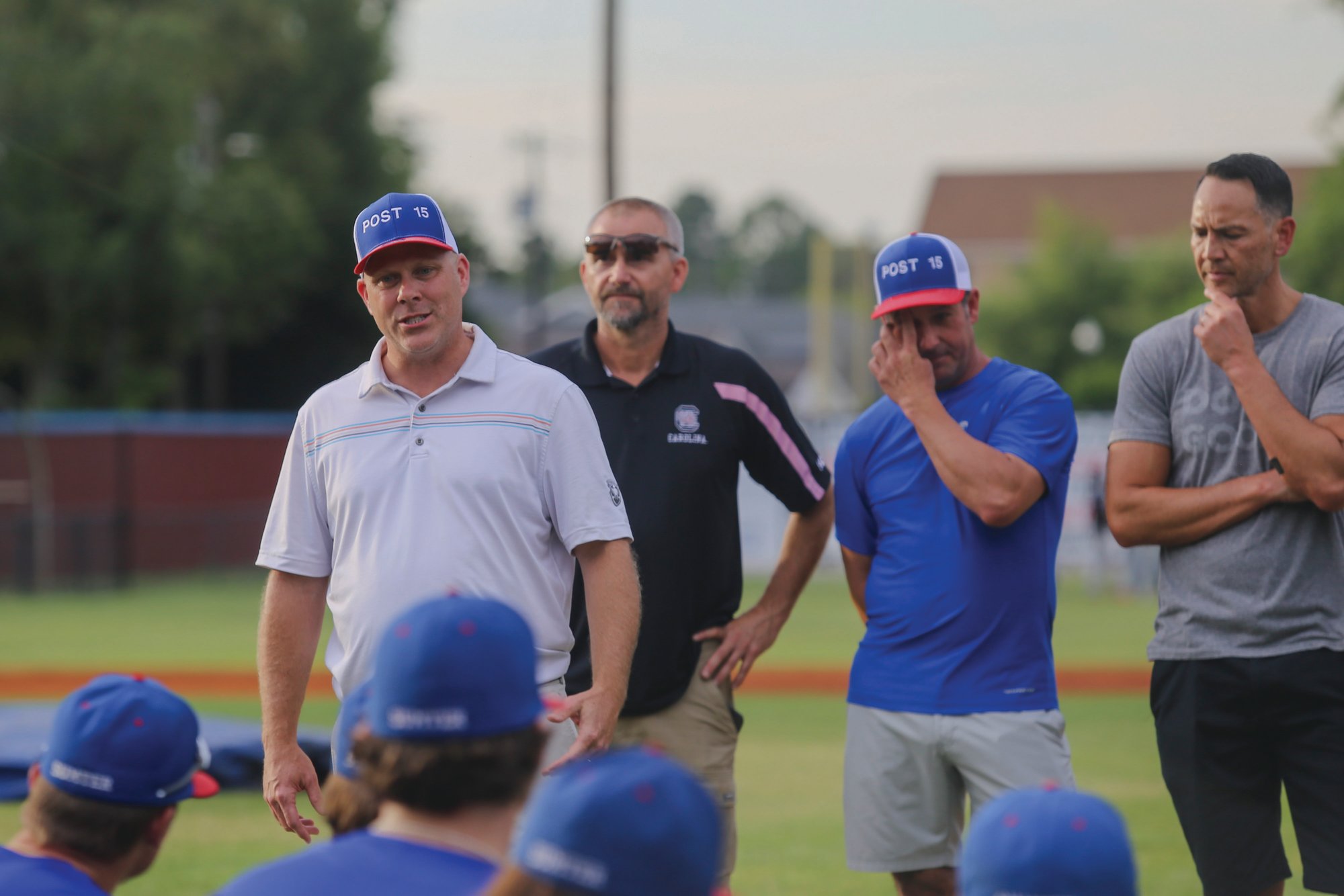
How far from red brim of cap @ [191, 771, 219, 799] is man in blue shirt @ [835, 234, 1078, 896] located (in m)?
2.05

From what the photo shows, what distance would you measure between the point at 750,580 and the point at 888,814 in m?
Result: 19.1

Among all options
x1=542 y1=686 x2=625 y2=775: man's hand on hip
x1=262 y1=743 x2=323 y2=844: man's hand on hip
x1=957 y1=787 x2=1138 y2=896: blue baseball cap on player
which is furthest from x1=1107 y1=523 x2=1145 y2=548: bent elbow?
x1=262 y1=743 x2=323 y2=844: man's hand on hip

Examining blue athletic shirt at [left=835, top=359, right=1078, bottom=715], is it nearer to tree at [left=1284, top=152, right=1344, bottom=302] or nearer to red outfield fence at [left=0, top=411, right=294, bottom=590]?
red outfield fence at [left=0, top=411, right=294, bottom=590]

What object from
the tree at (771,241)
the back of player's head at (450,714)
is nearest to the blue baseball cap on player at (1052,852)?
the back of player's head at (450,714)

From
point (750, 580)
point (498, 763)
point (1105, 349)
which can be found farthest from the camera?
point (1105, 349)

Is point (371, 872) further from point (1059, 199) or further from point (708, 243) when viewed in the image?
point (708, 243)

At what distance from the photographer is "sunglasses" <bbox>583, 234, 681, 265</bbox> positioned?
16.9 feet

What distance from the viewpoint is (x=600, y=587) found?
13.4 ft

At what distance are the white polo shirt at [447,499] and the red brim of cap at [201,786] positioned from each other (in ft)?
3.01

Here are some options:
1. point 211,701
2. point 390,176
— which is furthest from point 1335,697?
point 390,176

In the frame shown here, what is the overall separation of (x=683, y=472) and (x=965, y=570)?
1.08 meters

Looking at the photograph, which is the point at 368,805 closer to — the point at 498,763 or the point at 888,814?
the point at 498,763

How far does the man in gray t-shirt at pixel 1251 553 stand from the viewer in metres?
3.96

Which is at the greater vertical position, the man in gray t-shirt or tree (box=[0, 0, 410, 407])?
tree (box=[0, 0, 410, 407])
